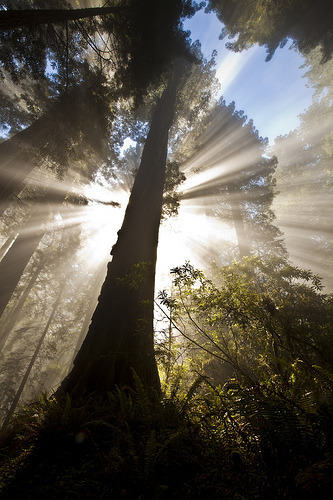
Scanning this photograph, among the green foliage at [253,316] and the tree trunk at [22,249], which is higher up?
the tree trunk at [22,249]

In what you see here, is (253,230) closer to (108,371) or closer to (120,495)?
(108,371)

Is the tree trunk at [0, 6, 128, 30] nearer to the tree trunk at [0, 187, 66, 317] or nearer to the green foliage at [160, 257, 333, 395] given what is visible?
the green foliage at [160, 257, 333, 395]

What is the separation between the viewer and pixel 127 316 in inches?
144

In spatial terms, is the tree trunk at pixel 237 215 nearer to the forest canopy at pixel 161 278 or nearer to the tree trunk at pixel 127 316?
the forest canopy at pixel 161 278

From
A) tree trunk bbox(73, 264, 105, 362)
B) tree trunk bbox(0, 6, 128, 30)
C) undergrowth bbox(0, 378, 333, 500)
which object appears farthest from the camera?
tree trunk bbox(73, 264, 105, 362)

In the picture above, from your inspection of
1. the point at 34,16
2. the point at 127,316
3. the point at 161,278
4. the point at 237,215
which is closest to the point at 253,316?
the point at 127,316

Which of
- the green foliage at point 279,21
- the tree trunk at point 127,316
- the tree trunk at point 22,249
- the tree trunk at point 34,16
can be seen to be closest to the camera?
the tree trunk at point 127,316

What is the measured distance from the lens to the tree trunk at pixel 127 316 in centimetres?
301

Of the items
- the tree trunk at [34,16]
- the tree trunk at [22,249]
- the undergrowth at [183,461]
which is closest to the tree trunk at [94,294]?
the tree trunk at [22,249]

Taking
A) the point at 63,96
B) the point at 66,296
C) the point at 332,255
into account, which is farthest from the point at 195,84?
the point at 66,296

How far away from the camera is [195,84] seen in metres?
12.8

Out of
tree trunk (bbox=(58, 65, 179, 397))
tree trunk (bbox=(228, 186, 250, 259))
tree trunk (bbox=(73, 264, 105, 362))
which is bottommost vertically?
tree trunk (bbox=(58, 65, 179, 397))

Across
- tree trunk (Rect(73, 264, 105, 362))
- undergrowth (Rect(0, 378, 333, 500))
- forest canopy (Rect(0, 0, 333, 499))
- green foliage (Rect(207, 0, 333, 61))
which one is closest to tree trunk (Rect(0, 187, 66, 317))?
forest canopy (Rect(0, 0, 333, 499))

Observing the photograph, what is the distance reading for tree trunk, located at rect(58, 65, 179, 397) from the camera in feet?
9.87
